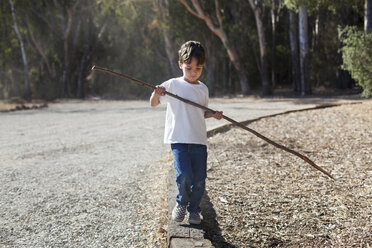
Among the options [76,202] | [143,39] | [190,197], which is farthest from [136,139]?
[143,39]

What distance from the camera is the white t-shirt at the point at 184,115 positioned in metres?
3.05

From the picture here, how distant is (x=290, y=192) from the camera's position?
3930 millimetres

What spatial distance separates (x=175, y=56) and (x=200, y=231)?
65.9 feet

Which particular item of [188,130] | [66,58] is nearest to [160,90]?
[188,130]

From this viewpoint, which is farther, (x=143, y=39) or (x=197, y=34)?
(x=143, y=39)

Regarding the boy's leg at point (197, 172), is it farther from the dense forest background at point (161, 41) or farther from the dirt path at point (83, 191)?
the dense forest background at point (161, 41)

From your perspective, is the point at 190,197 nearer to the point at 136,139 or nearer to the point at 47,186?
the point at 47,186

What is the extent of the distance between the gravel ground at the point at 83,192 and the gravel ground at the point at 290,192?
1.98 ft

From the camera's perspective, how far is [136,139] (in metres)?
7.70

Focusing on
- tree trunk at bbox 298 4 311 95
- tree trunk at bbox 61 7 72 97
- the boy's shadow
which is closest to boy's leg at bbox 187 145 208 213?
the boy's shadow

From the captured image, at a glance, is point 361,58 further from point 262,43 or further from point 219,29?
point 219,29

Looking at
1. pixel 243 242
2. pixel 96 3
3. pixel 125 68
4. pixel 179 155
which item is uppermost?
pixel 96 3

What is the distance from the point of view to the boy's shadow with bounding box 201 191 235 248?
2908 millimetres

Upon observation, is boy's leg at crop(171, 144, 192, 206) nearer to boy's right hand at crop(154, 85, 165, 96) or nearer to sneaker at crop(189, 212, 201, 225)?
sneaker at crop(189, 212, 201, 225)
